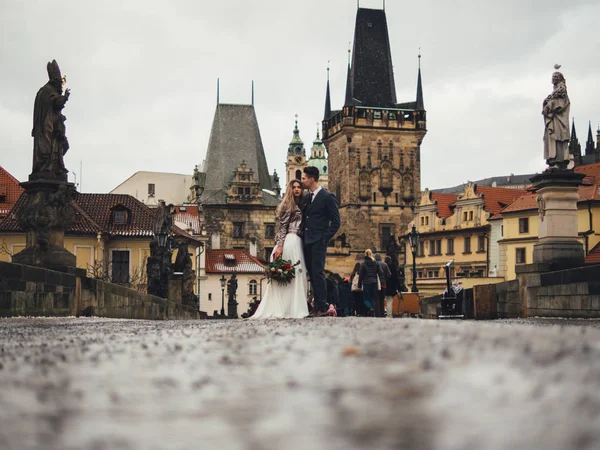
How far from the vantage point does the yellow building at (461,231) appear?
61656 mm

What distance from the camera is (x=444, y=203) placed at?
227 feet

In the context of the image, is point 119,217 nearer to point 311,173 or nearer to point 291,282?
point 291,282

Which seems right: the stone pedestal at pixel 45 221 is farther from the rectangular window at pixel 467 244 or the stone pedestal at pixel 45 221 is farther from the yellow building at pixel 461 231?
the rectangular window at pixel 467 244

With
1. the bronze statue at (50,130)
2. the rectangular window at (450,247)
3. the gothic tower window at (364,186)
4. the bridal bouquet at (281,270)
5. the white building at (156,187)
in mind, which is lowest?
the bridal bouquet at (281,270)

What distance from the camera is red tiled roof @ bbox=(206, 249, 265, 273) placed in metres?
75.3

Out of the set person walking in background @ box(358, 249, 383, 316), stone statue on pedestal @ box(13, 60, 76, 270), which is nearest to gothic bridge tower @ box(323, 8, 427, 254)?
person walking in background @ box(358, 249, 383, 316)

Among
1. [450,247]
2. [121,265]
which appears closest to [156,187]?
[450,247]

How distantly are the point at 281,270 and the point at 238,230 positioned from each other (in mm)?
80581

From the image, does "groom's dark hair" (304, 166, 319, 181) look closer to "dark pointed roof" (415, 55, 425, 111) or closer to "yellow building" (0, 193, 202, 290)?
"yellow building" (0, 193, 202, 290)

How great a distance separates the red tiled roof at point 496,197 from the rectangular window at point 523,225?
19.3 feet

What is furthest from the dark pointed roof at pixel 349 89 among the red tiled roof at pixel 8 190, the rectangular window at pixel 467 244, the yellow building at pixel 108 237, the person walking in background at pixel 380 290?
the person walking in background at pixel 380 290

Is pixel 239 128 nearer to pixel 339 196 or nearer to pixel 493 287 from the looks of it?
pixel 339 196

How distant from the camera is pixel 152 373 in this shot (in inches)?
106

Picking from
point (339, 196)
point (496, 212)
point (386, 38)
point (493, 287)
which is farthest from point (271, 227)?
point (493, 287)
